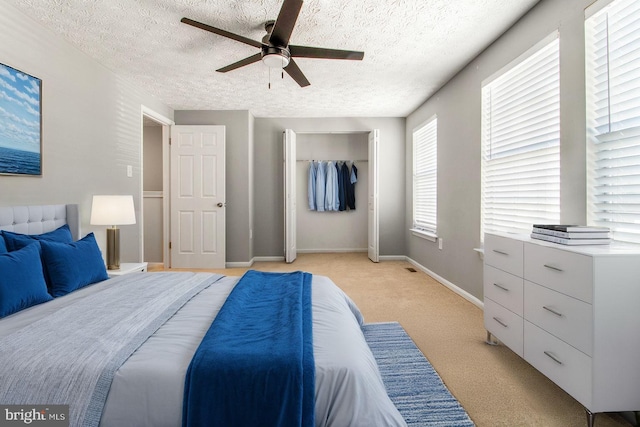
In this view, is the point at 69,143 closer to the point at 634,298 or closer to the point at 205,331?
the point at 205,331

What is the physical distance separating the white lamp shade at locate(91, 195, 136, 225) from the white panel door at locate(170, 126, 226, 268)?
2005 millimetres

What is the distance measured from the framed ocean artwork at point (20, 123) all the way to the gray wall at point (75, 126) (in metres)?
0.07

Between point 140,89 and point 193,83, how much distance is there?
698 mm

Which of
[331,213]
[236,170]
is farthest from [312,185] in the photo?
[236,170]

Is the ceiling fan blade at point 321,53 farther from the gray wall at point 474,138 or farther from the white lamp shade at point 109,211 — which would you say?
the white lamp shade at point 109,211

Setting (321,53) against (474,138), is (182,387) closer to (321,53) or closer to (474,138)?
(321,53)

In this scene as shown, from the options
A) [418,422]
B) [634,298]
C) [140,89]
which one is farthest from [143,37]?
[634,298]

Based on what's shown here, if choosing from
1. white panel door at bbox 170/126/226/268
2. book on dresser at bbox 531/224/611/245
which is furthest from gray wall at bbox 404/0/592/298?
white panel door at bbox 170/126/226/268

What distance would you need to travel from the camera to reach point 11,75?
224cm

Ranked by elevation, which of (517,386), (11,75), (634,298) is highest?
(11,75)

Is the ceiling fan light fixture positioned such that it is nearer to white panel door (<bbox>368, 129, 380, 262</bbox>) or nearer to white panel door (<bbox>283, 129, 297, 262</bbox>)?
white panel door (<bbox>283, 129, 297, 262</bbox>)

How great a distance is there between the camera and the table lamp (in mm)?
2885

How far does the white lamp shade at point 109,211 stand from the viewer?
2.88 m

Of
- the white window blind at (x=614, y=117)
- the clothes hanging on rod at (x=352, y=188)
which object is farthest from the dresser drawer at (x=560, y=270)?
the clothes hanging on rod at (x=352, y=188)
